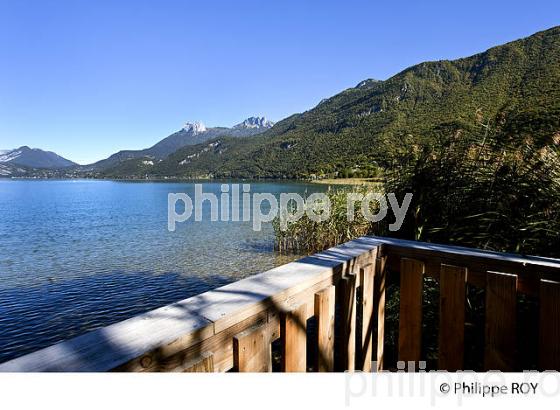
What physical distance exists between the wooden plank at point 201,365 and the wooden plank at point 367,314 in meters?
0.98

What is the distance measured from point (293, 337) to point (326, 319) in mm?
175

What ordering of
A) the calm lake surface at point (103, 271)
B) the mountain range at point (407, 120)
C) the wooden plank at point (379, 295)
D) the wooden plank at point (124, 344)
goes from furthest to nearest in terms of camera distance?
the calm lake surface at point (103, 271), the mountain range at point (407, 120), the wooden plank at point (379, 295), the wooden plank at point (124, 344)

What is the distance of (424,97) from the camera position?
57.9 metres

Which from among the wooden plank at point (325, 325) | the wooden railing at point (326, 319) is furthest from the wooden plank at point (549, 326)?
the wooden plank at point (325, 325)

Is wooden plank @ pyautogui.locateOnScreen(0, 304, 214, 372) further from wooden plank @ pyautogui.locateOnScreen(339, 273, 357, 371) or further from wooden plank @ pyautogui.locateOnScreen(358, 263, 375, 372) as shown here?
wooden plank @ pyautogui.locateOnScreen(358, 263, 375, 372)

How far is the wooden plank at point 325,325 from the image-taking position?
4.30 feet

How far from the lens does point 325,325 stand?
1340 millimetres

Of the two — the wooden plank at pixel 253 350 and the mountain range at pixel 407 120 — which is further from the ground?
the mountain range at pixel 407 120

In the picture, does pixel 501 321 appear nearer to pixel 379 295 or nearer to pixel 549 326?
pixel 549 326

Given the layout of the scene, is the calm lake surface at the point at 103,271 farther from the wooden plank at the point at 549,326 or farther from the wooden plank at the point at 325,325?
the wooden plank at the point at 549,326

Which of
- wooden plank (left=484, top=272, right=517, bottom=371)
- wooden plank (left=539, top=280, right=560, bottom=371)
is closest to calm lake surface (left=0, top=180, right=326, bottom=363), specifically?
wooden plank (left=484, top=272, right=517, bottom=371)

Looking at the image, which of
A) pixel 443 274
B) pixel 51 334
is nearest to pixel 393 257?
pixel 443 274

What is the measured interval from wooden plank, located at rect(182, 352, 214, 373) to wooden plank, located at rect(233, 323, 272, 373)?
0.29 ft

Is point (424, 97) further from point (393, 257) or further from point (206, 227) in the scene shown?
point (393, 257)
